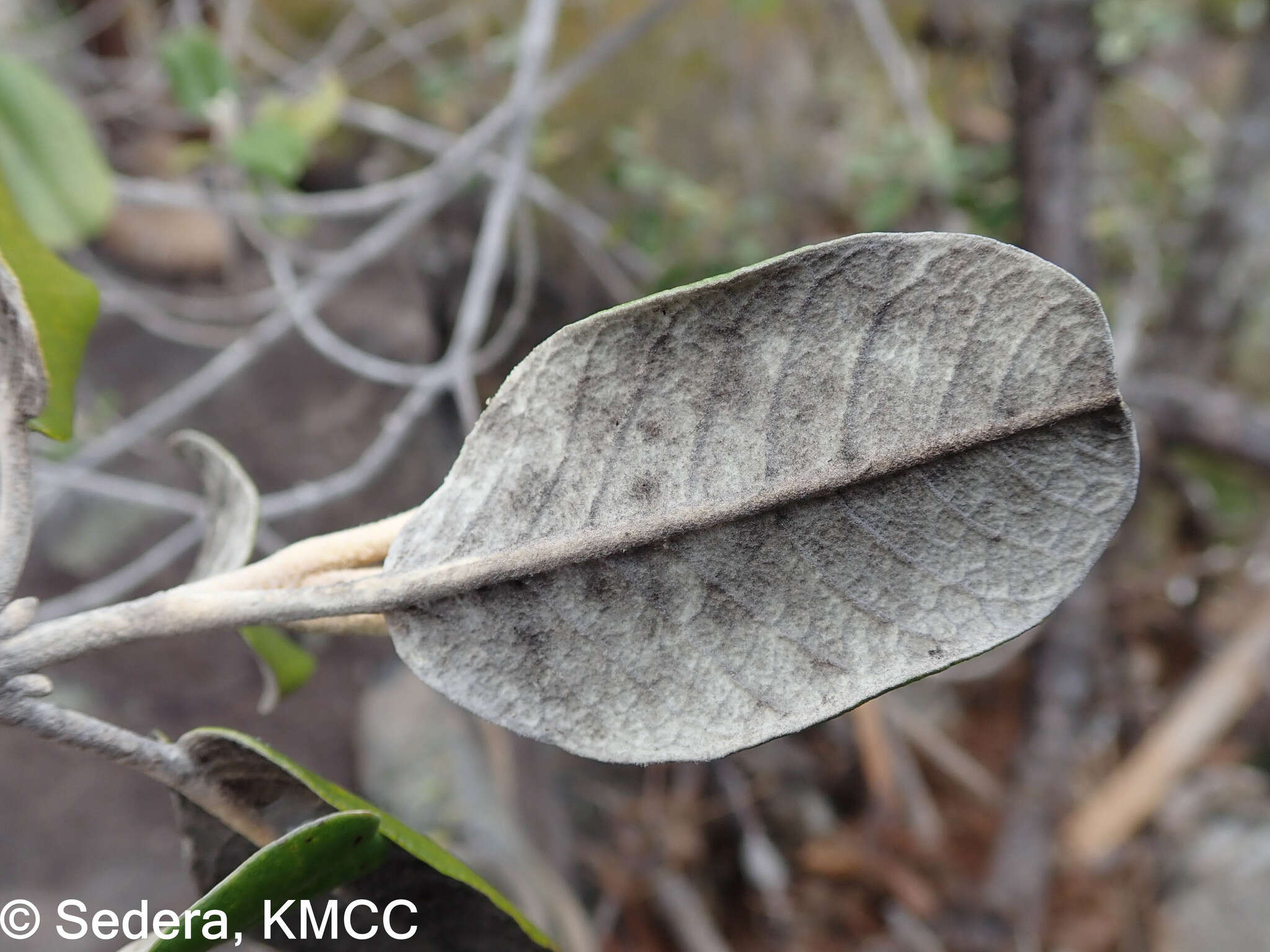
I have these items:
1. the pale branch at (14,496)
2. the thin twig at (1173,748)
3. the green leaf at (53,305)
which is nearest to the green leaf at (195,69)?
the green leaf at (53,305)

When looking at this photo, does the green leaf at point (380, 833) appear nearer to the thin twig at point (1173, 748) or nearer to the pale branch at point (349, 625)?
the pale branch at point (349, 625)

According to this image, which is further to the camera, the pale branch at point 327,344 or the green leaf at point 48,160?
the pale branch at point 327,344

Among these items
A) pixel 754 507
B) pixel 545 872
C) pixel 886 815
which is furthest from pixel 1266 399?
pixel 754 507

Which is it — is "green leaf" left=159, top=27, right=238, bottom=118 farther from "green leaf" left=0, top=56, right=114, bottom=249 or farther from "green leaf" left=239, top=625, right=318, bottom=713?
"green leaf" left=239, top=625, right=318, bottom=713

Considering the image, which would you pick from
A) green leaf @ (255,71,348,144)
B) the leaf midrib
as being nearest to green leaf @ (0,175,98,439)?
the leaf midrib

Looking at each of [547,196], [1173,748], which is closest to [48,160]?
[547,196]

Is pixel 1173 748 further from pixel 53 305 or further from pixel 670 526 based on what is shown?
pixel 53 305
